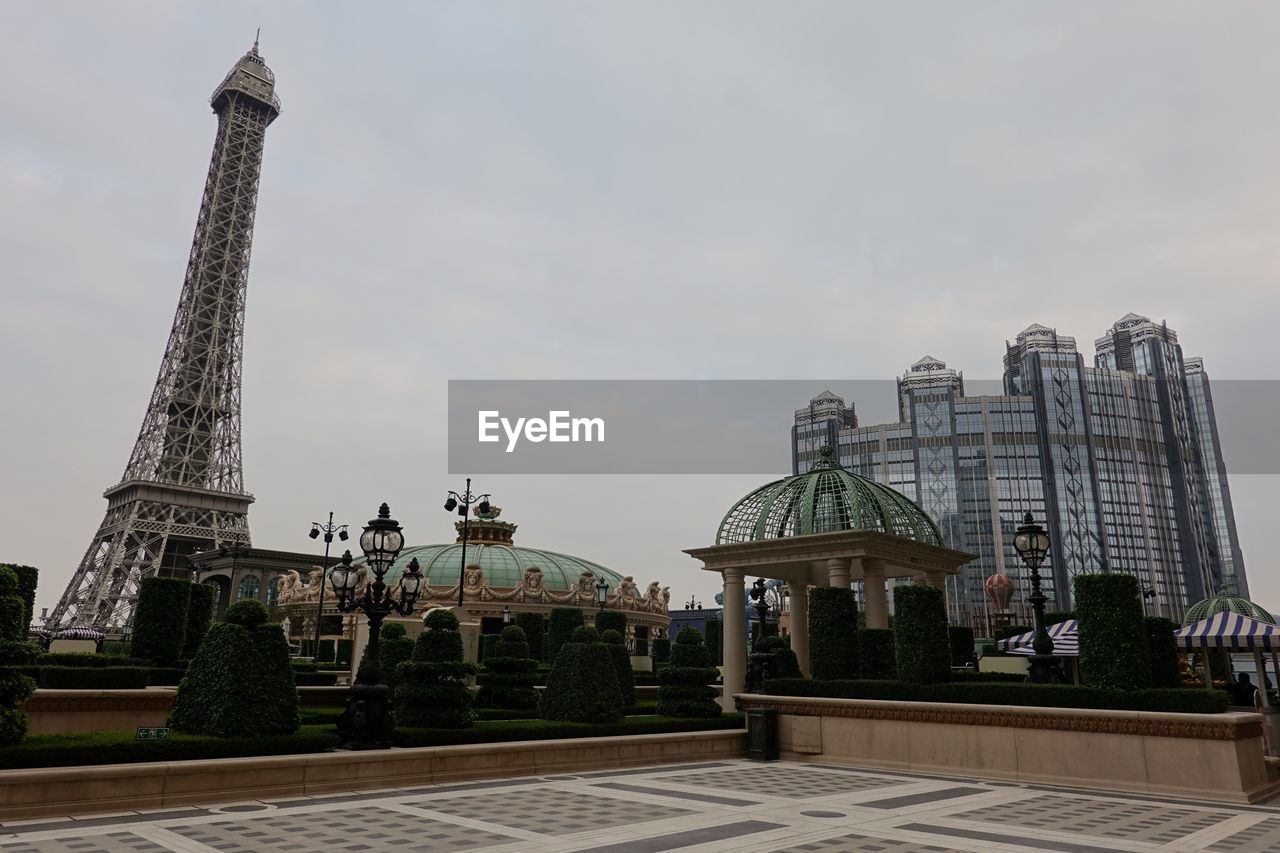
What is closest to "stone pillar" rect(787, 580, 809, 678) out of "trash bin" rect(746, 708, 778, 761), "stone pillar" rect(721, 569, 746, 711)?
"stone pillar" rect(721, 569, 746, 711)

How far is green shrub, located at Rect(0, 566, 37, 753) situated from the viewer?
12.7 meters

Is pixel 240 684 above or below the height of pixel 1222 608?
below

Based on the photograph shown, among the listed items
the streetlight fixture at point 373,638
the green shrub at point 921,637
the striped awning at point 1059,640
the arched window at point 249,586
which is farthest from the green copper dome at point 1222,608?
the arched window at point 249,586

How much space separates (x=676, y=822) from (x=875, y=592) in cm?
1651

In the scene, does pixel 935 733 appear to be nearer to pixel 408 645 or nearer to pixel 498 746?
pixel 498 746

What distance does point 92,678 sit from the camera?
2311cm

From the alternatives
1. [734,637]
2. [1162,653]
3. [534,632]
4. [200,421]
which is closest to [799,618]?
[734,637]

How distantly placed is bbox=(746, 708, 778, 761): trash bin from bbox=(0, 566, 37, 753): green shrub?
15277 millimetres

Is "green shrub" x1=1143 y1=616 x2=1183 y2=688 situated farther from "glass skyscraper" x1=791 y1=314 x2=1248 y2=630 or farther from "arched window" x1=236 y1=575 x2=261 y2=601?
"glass skyscraper" x1=791 y1=314 x2=1248 y2=630

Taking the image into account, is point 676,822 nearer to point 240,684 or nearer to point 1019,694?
point 240,684

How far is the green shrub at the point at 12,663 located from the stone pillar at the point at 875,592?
2114 cm

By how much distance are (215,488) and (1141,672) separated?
4042 inches

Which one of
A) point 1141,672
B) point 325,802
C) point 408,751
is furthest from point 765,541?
point 325,802

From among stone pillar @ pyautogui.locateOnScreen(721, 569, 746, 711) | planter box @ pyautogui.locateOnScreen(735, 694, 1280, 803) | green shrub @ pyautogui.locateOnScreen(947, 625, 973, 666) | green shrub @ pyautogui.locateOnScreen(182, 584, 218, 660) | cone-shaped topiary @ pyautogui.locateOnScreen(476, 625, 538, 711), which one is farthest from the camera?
green shrub @ pyautogui.locateOnScreen(947, 625, 973, 666)
